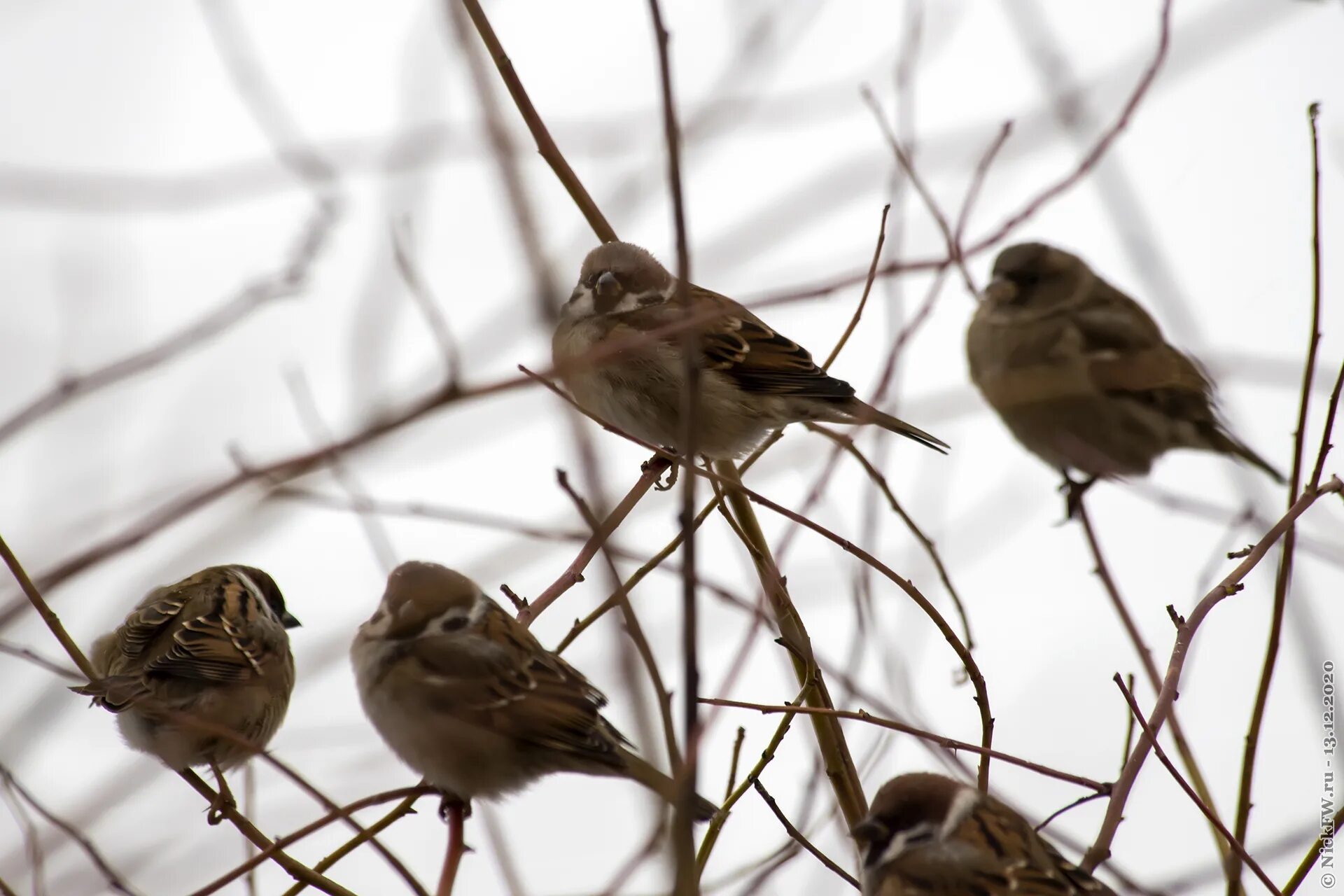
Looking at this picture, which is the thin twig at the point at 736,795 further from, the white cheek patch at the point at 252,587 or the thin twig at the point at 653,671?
the white cheek patch at the point at 252,587

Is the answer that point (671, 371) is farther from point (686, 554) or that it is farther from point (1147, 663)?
point (686, 554)

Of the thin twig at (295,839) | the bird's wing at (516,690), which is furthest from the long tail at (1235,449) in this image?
the thin twig at (295,839)

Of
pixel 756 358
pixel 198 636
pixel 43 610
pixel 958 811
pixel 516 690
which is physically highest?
pixel 756 358

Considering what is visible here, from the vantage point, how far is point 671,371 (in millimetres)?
4660

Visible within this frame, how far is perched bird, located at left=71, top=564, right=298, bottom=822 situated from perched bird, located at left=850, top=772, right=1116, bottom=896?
6.01ft

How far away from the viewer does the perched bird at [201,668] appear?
3973mm

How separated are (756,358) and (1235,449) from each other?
260 cm

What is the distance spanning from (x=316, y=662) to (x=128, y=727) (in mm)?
1335

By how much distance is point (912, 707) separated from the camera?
3268 millimetres

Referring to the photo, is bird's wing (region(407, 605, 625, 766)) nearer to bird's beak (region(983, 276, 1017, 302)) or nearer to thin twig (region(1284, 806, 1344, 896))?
thin twig (region(1284, 806, 1344, 896))

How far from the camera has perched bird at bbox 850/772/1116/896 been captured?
9.54ft

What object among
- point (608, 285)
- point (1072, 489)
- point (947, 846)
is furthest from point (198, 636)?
point (1072, 489)

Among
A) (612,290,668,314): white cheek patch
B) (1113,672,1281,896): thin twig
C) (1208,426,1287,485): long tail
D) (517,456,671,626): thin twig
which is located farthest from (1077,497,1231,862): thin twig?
(1208,426,1287,485): long tail

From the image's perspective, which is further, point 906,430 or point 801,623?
point 906,430
